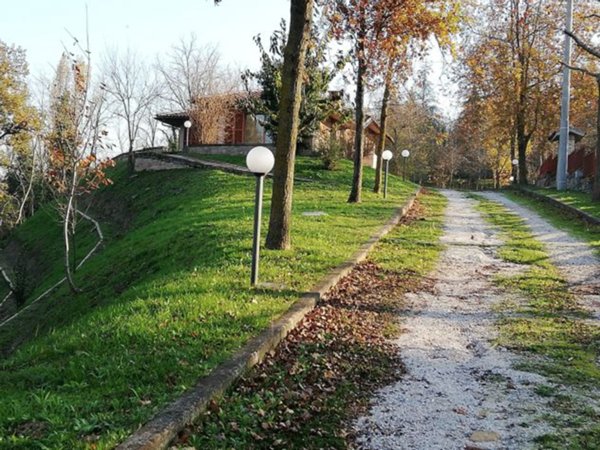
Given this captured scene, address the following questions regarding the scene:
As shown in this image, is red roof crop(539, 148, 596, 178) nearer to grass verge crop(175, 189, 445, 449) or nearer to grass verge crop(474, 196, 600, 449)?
grass verge crop(474, 196, 600, 449)

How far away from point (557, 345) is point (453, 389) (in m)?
1.56

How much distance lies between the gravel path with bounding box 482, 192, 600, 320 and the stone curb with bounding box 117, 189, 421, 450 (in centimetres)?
340

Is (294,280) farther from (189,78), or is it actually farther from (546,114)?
(189,78)

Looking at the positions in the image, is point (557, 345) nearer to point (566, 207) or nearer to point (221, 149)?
point (566, 207)

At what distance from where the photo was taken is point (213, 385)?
146 inches

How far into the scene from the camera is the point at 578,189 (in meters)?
25.2

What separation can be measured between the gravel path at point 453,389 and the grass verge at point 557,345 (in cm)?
14

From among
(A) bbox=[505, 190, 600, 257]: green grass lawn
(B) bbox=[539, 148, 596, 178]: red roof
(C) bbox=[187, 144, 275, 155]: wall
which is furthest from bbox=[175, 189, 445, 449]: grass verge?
(C) bbox=[187, 144, 275, 155]: wall

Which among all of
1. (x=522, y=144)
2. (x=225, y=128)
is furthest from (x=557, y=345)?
(x=225, y=128)

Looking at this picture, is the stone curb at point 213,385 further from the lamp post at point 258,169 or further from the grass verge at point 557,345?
the grass verge at point 557,345

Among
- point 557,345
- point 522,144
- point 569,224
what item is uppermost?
point 522,144

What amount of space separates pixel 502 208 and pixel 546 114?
54.5 feet

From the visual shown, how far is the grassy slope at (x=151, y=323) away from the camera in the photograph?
3328 mm

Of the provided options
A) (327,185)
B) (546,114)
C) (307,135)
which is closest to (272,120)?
(307,135)
